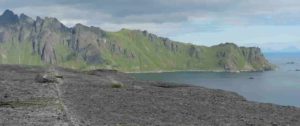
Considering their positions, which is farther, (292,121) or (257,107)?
(257,107)

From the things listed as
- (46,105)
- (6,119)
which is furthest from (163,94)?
(6,119)

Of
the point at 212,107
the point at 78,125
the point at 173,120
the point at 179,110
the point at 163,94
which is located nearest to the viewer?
the point at 78,125

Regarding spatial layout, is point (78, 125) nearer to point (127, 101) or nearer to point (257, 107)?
point (127, 101)

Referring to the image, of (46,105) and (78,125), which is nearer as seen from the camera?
(78,125)

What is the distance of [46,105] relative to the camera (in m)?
38.8

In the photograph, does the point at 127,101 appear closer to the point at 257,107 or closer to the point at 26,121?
the point at 257,107

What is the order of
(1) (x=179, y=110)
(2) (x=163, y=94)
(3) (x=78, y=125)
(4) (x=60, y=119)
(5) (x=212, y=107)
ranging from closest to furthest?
(3) (x=78, y=125) < (4) (x=60, y=119) < (1) (x=179, y=110) < (5) (x=212, y=107) < (2) (x=163, y=94)

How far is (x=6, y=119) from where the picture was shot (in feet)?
101

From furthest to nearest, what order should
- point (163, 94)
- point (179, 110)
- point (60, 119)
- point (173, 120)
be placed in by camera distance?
point (163, 94)
point (179, 110)
point (173, 120)
point (60, 119)

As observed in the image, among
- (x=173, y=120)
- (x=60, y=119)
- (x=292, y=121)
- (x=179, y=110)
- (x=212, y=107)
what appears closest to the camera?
(x=60, y=119)

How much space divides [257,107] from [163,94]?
36.8ft

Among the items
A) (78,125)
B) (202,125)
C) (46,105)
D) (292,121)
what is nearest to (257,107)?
(292,121)

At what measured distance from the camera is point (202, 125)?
3278cm

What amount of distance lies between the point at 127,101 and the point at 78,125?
626 inches
